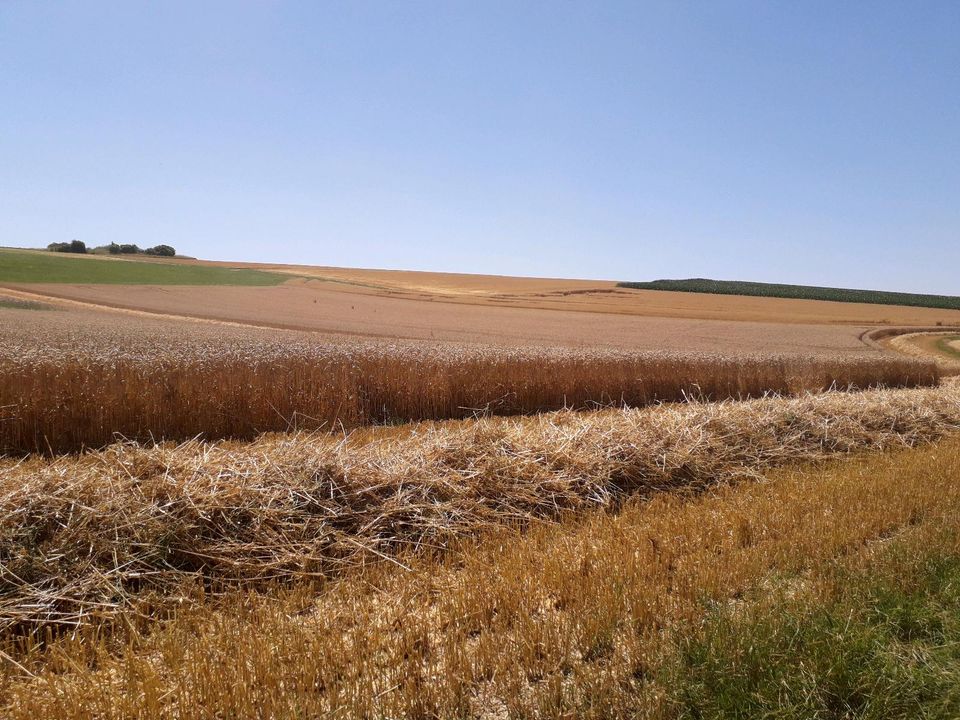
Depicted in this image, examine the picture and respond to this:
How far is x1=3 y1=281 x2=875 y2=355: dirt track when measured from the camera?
2317cm

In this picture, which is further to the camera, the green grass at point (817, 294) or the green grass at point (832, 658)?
the green grass at point (817, 294)

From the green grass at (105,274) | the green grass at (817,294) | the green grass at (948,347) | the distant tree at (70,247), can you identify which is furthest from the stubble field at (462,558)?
the distant tree at (70,247)

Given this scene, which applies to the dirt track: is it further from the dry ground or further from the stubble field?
the stubble field

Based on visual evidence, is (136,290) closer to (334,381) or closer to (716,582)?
(334,381)

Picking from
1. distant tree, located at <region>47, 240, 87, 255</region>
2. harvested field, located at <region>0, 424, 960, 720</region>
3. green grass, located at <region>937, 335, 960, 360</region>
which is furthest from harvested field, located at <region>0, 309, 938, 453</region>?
distant tree, located at <region>47, 240, 87, 255</region>

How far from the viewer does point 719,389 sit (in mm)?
13102

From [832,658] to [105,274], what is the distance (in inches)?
2033

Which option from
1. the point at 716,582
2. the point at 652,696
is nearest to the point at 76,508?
the point at 652,696

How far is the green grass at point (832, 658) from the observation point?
255cm

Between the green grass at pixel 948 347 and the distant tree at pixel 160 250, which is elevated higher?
the distant tree at pixel 160 250

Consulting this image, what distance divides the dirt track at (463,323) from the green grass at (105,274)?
407 cm

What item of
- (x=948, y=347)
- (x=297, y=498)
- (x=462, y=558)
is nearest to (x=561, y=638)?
(x=462, y=558)

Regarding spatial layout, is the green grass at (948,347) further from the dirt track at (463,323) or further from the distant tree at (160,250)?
the distant tree at (160,250)

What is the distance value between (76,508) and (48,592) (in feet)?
2.30
